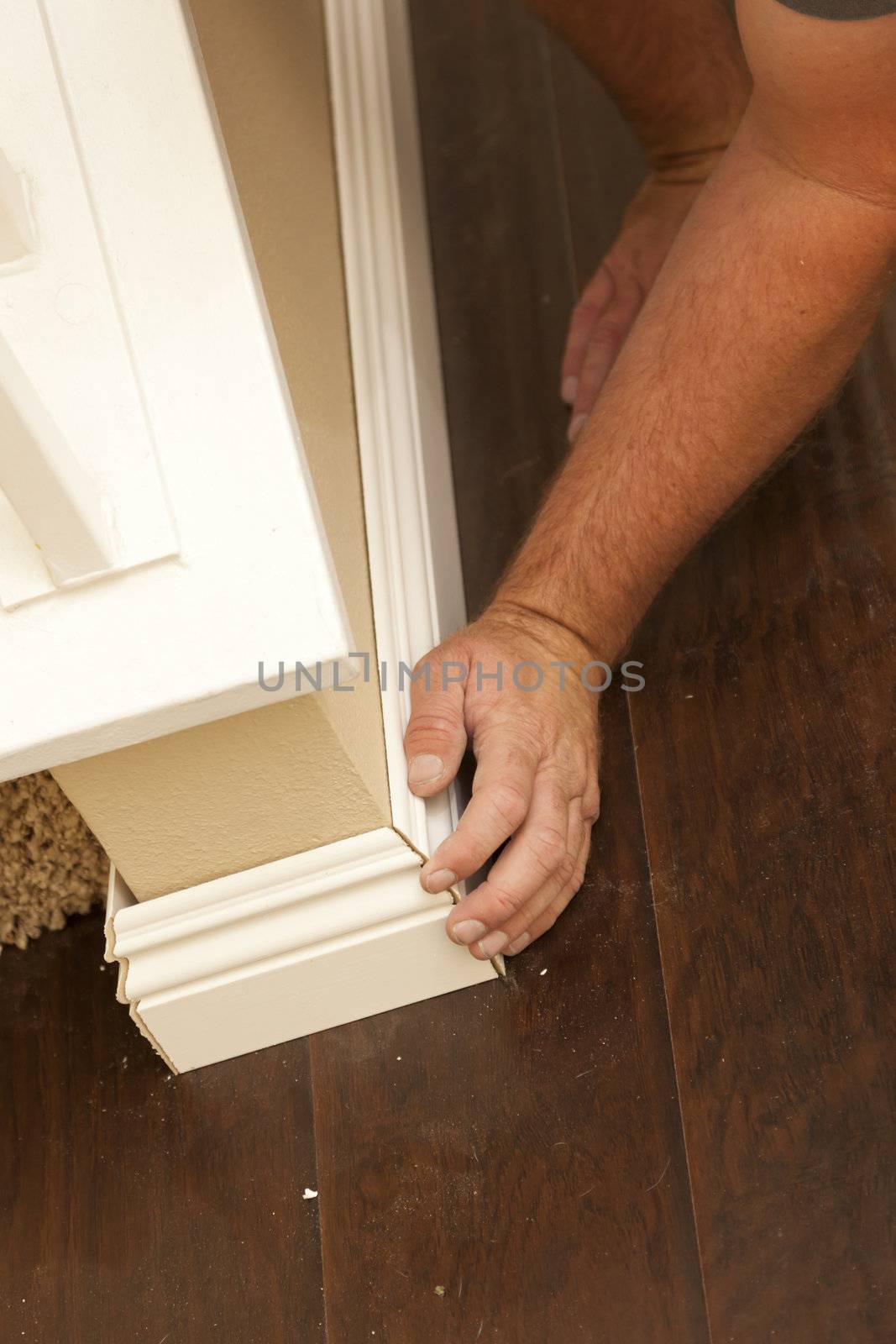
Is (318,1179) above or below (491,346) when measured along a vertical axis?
below

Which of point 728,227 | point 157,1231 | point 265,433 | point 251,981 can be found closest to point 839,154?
point 728,227

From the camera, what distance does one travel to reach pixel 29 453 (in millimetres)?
611

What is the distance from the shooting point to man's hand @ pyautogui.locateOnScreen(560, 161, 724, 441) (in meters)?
1.10

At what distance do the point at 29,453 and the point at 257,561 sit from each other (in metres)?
0.12

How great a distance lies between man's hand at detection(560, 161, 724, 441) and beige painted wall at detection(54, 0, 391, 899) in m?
0.22

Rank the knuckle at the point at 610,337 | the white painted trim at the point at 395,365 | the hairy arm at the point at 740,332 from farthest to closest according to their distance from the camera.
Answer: the knuckle at the point at 610,337
the white painted trim at the point at 395,365
the hairy arm at the point at 740,332

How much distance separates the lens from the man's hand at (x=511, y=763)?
0.78 meters

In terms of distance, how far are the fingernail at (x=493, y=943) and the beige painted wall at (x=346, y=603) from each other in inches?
3.8

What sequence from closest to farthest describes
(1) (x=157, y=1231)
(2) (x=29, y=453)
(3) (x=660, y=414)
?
(2) (x=29, y=453) → (1) (x=157, y=1231) → (3) (x=660, y=414)

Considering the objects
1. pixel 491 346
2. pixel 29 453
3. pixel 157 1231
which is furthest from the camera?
pixel 491 346

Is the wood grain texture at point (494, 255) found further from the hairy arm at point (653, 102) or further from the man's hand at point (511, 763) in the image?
the man's hand at point (511, 763)

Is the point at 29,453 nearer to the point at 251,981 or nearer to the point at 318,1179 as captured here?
the point at 251,981

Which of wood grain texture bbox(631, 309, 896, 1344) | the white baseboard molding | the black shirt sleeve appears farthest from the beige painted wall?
the black shirt sleeve

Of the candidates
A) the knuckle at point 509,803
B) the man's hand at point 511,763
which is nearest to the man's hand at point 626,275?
the man's hand at point 511,763
